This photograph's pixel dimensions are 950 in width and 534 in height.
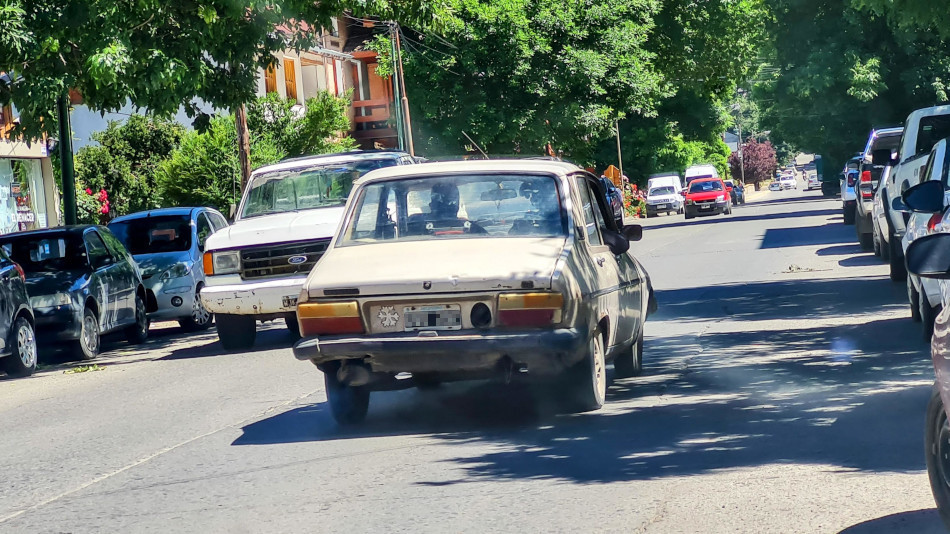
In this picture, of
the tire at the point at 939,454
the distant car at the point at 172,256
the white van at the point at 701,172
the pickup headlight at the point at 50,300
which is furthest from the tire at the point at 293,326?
the white van at the point at 701,172

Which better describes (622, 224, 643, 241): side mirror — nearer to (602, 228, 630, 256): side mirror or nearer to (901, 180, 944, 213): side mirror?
(602, 228, 630, 256): side mirror

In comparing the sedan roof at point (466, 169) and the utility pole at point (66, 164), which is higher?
the utility pole at point (66, 164)

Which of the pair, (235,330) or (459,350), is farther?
(235,330)

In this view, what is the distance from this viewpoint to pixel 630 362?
1070 cm

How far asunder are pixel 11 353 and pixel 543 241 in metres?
7.68

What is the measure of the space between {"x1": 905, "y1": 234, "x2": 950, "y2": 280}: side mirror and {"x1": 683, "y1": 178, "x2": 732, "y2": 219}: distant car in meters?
53.3

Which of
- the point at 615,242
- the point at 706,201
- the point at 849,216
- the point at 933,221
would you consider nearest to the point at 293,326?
the point at 615,242

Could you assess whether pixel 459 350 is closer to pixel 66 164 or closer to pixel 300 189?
pixel 300 189

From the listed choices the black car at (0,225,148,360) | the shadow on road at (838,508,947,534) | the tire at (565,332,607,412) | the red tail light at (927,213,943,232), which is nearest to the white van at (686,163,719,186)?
the black car at (0,225,148,360)

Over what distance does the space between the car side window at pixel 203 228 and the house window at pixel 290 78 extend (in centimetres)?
2725

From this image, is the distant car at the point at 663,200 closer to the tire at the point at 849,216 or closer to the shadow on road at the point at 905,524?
the tire at the point at 849,216

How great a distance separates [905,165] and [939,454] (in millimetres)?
11409

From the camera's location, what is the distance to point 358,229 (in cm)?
927

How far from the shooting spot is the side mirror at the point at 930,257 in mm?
4617
